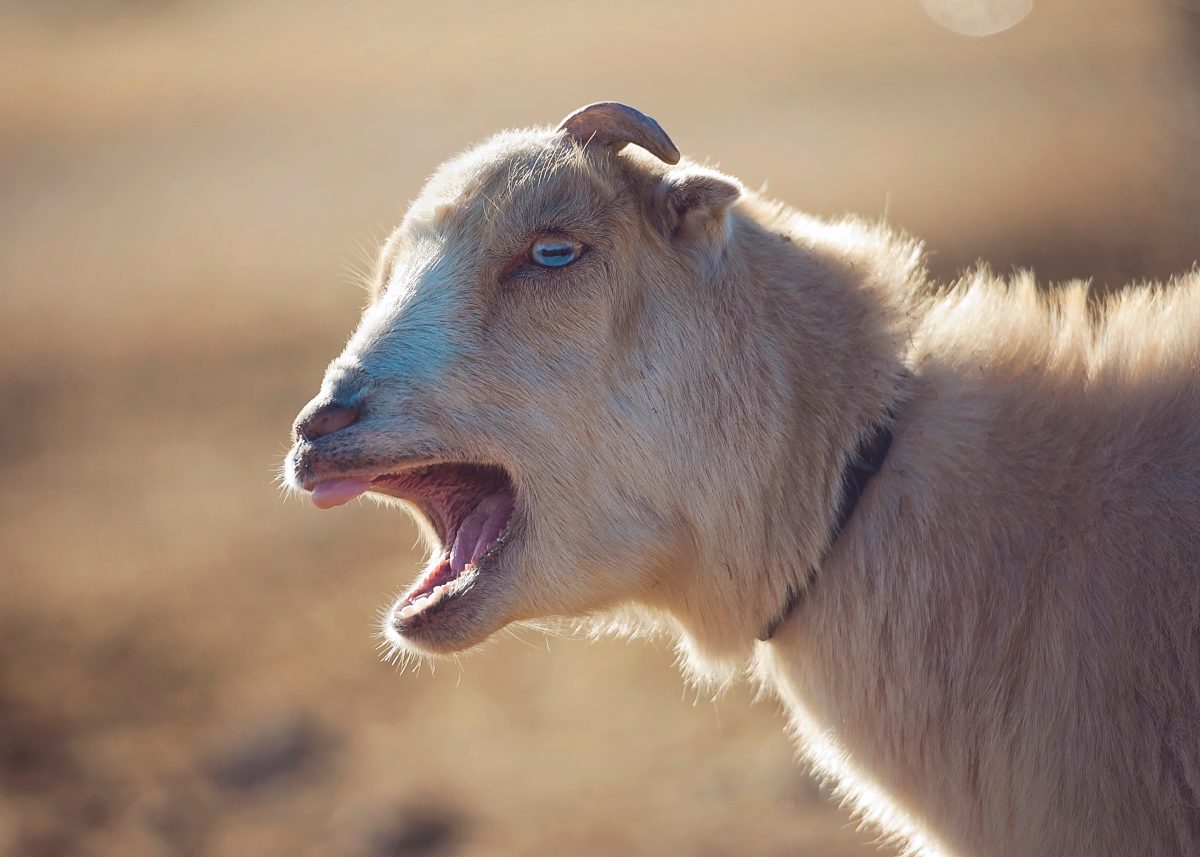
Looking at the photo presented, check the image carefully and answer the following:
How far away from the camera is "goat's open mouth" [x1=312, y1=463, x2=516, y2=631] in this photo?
9.59ft

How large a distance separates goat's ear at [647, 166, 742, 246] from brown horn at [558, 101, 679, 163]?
0.23 ft

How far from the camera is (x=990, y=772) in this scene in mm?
2801

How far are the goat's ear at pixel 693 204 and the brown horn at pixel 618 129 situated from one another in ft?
0.23

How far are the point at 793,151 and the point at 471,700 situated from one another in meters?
10.9

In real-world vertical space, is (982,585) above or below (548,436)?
below

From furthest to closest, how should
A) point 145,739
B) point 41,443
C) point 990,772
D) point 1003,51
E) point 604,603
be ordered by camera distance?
point 1003,51
point 41,443
point 145,739
point 604,603
point 990,772

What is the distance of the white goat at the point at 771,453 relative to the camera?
2.79m

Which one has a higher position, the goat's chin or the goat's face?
the goat's face

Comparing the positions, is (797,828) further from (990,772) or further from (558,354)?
(558,354)

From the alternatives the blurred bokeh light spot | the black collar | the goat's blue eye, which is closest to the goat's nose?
the goat's blue eye

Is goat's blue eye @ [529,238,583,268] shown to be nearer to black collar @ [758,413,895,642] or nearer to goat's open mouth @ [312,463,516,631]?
goat's open mouth @ [312,463,516,631]

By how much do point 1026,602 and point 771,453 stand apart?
0.70m

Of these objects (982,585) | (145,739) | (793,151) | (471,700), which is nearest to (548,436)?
(982,585)

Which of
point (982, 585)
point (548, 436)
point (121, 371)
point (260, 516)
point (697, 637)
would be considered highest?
point (121, 371)
